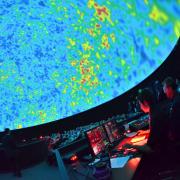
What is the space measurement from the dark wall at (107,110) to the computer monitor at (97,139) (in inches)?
142

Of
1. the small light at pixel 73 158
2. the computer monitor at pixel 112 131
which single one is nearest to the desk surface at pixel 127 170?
the small light at pixel 73 158

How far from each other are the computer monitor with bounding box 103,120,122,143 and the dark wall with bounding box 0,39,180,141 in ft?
10.6

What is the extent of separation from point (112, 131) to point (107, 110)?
4.85 meters

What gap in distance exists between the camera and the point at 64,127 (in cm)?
851

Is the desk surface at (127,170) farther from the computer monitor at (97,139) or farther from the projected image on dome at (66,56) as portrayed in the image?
the projected image on dome at (66,56)

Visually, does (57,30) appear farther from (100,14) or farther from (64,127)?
(64,127)

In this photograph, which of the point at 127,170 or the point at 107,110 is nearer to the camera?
the point at 127,170

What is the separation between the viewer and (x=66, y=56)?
308 inches

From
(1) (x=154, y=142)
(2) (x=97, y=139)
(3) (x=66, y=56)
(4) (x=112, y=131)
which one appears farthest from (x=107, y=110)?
(1) (x=154, y=142)

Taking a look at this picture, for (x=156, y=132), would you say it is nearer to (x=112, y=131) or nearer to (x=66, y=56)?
(x=112, y=131)

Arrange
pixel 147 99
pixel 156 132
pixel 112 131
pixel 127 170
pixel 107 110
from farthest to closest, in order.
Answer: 1. pixel 107 110
2. pixel 112 131
3. pixel 147 99
4. pixel 156 132
5. pixel 127 170

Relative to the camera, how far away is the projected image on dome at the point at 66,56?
637 cm

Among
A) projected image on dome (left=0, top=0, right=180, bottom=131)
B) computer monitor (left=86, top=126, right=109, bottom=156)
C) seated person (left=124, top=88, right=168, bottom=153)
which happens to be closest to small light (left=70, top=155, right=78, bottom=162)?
computer monitor (left=86, top=126, right=109, bottom=156)

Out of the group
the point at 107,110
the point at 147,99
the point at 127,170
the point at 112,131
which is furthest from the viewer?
the point at 107,110
